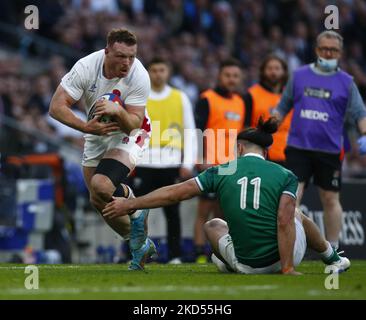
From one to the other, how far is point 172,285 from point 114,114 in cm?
196

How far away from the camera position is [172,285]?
8609 millimetres

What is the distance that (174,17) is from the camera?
2302cm

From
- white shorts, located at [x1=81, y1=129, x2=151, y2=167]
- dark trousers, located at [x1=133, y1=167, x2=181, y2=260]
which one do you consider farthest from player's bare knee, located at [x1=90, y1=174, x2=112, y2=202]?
dark trousers, located at [x1=133, y1=167, x2=181, y2=260]

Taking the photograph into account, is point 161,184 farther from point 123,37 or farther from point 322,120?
point 123,37

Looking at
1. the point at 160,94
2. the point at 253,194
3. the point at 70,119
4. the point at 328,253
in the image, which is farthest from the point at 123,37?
the point at 160,94

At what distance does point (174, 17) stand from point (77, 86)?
12.9 metres

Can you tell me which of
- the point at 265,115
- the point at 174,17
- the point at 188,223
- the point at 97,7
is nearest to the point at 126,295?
the point at 265,115

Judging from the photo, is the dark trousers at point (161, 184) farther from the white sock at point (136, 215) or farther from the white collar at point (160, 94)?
the white sock at point (136, 215)

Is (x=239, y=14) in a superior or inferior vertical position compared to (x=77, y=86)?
superior

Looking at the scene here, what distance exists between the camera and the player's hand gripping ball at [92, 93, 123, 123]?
32.4 feet

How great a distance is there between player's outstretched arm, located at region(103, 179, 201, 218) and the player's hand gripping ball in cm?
109

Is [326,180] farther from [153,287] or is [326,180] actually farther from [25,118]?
[25,118]

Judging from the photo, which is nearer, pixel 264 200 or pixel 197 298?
pixel 197 298

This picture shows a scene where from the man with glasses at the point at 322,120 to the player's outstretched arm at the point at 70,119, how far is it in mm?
3033
